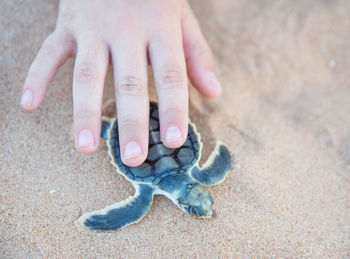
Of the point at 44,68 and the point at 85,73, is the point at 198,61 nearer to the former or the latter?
the point at 85,73

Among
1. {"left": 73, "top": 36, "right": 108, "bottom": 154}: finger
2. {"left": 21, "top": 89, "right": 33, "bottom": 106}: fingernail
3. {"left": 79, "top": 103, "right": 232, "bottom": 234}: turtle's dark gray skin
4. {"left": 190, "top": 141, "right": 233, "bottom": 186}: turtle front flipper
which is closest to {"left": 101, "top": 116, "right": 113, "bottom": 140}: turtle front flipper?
{"left": 79, "top": 103, "right": 232, "bottom": 234}: turtle's dark gray skin

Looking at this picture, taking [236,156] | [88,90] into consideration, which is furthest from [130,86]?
[236,156]

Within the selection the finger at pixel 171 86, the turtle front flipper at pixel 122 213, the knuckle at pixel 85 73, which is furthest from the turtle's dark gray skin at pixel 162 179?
the knuckle at pixel 85 73

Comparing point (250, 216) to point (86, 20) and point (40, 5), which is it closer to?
point (86, 20)

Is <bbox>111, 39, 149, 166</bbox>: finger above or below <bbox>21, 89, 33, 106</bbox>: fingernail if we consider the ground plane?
above

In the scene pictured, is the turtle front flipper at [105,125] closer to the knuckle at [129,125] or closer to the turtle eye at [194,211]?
the knuckle at [129,125]

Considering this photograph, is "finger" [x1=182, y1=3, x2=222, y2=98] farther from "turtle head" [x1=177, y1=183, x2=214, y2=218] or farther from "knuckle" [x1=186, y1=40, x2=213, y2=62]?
"turtle head" [x1=177, y1=183, x2=214, y2=218]
